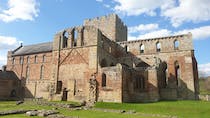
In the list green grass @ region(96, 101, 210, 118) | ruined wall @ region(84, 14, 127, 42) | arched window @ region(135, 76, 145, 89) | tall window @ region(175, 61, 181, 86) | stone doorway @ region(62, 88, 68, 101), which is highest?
ruined wall @ region(84, 14, 127, 42)

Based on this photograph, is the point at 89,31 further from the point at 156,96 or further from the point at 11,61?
the point at 11,61

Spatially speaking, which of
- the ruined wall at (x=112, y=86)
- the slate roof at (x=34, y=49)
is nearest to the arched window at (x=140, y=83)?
the ruined wall at (x=112, y=86)

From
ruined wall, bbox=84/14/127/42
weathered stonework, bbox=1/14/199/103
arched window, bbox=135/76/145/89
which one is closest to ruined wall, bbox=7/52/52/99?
weathered stonework, bbox=1/14/199/103

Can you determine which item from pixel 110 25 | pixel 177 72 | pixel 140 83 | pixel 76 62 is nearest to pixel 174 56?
pixel 177 72

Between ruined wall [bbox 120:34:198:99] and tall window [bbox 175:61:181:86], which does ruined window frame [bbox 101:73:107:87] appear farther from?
tall window [bbox 175:61:181:86]

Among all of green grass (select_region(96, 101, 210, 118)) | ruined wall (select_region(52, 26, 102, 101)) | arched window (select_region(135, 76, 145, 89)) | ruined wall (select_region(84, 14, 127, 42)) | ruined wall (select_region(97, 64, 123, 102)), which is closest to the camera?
green grass (select_region(96, 101, 210, 118))

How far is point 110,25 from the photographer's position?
53.5 metres

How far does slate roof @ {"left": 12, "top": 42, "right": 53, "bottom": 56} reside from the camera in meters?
49.8

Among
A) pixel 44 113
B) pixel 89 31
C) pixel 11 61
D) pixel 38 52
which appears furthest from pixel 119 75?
pixel 11 61

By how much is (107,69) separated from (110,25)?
74.8 ft

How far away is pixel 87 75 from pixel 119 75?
6.06m

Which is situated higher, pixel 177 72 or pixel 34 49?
pixel 34 49

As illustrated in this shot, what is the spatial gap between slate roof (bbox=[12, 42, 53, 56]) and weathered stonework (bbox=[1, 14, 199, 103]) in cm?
44

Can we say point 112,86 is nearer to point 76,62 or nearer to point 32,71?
point 76,62
